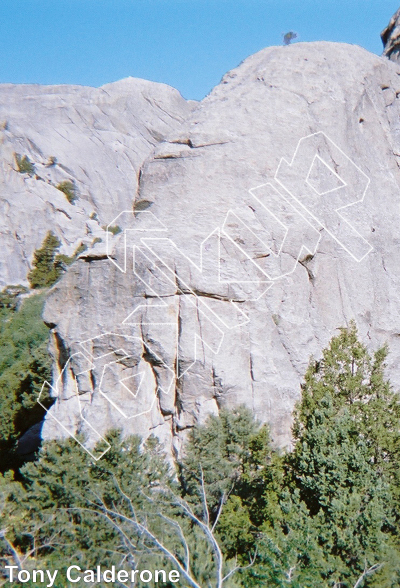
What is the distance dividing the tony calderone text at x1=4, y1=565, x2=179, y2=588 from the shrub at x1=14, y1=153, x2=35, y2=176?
40.5m

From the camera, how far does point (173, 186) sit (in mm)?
13586

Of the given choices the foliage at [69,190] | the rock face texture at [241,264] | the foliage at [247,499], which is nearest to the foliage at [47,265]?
the foliage at [69,190]

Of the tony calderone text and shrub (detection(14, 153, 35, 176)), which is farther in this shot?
shrub (detection(14, 153, 35, 176))

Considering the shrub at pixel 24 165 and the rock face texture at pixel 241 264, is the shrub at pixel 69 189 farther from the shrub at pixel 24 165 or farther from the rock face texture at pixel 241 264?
the rock face texture at pixel 241 264

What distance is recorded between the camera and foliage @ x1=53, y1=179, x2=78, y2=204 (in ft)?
157

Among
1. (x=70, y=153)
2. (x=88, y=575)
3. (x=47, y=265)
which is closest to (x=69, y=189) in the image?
(x=70, y=153)

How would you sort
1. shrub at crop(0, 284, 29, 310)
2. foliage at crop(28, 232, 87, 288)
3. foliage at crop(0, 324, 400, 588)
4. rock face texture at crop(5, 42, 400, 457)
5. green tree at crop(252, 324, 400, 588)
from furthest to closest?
foliage at crop(28, 232, 87, 288) < shrub at crop(0, 284, 29, 310) < rock face texture at crop(5, 42, 400, 457) < foliage at crop(0, 324, 400, 588) < green tree at crop(252, 324, 400, 588)

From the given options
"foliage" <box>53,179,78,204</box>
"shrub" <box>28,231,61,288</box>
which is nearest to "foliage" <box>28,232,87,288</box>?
"shrub" <box>28,231,61,288</box>

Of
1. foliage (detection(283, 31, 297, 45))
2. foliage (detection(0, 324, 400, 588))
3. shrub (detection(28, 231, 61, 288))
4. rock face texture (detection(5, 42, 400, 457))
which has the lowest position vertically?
foliage (detection(0, 324, 400, 588))

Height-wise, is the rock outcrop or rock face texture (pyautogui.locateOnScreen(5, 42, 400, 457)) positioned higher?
the rock outcrop

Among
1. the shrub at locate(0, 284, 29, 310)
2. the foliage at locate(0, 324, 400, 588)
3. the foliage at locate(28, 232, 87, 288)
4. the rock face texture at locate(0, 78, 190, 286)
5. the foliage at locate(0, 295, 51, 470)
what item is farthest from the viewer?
the rock face texture at locate(0, 78, 190, 286)

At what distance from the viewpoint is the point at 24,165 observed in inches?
1795

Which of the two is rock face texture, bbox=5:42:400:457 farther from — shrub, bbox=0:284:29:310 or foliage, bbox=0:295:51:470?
shrub, bbox=0:284:29:310

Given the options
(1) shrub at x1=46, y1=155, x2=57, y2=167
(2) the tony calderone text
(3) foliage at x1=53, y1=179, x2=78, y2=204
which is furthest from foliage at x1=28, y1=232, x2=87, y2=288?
(2) the tony calderone text
